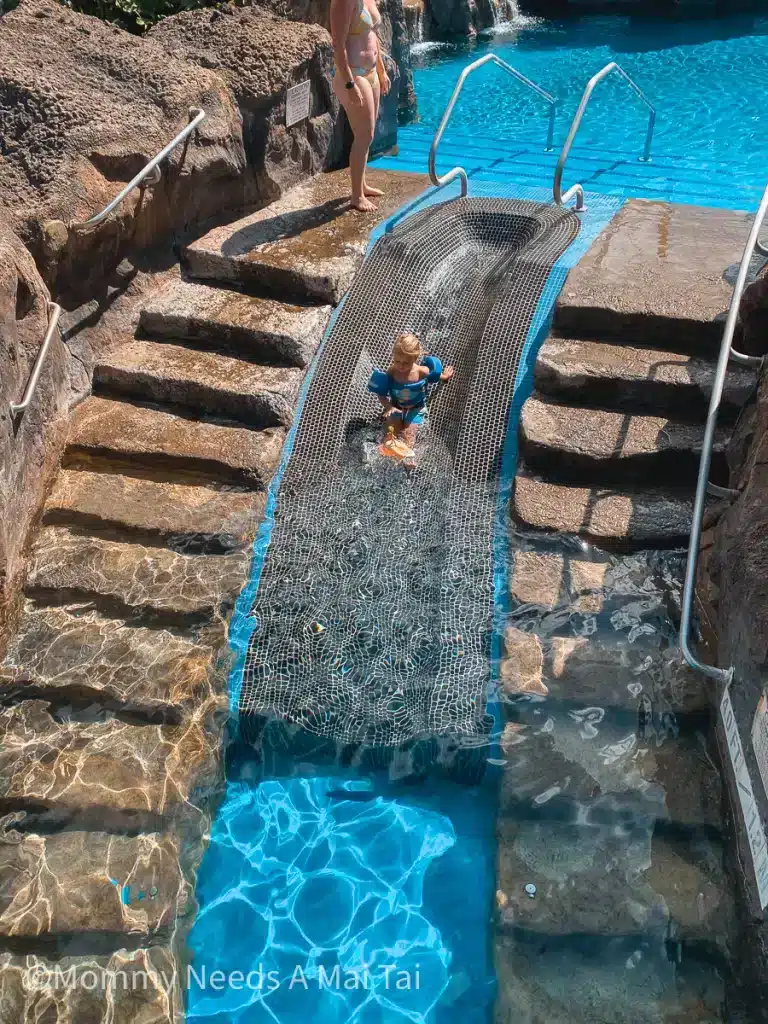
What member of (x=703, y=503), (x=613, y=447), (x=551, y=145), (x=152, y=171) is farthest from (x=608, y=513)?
(x=551, y=145)

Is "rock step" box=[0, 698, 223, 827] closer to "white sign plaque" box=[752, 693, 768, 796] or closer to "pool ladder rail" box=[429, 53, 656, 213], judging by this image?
"white sign plaque" box=[752, 693, 768, 796]

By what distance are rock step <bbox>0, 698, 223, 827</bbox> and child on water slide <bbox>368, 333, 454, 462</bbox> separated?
2080 millimetres

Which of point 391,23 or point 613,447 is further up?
point 391,23

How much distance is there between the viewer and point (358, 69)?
654 cm

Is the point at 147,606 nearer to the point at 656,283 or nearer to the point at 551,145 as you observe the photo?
the point at 656,283

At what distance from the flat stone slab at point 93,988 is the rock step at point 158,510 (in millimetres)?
2338

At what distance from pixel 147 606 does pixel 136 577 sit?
0.78 feet

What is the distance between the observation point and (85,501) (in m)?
5.37

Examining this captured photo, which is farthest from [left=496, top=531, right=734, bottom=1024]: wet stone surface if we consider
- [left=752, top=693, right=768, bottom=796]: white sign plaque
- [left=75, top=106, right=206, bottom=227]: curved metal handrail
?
[left=75, top=106, right=206, bottom=227]: curved metal handrail

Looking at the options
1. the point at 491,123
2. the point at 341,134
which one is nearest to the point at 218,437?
the point at 341,134

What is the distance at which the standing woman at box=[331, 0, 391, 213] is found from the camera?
614cm

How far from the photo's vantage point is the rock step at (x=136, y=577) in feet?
15.9

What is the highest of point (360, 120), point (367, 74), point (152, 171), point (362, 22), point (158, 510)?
point (362, 22)

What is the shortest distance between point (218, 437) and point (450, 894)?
10.8 ft
